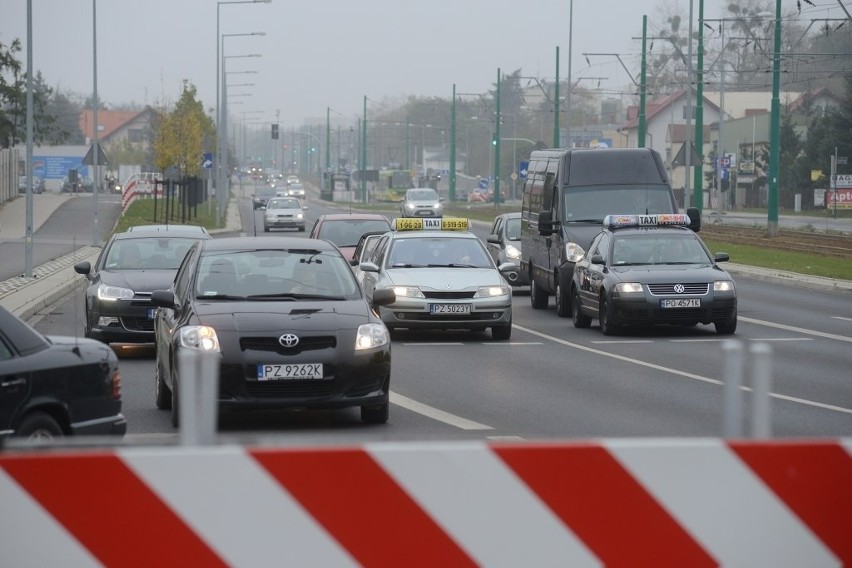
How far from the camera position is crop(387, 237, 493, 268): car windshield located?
71.4ft

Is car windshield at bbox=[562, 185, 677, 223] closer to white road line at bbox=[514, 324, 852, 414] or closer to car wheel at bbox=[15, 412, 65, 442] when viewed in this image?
white road line at bbox=[514, 324, 852, 414]

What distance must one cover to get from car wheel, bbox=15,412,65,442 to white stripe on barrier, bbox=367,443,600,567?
478 centimetres

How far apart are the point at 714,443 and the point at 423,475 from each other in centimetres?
84

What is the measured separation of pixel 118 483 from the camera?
3.97 meters

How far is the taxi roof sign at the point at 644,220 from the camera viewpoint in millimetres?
22969

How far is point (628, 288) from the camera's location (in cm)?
2106

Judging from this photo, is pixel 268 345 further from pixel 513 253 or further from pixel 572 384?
pixel 513 253

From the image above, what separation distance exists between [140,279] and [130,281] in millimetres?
152

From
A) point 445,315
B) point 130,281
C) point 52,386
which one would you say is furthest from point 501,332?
point 52,386

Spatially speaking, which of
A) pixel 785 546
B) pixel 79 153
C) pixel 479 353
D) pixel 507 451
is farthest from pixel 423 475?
pixel 79 153

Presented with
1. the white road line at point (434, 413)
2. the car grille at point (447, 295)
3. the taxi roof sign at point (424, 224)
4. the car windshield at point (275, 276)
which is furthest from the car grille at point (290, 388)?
the taxi roof sign at point (424, 224)

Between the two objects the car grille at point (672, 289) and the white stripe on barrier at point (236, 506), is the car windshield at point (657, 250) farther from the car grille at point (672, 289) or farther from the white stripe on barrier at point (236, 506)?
the white stripe on barrier at point (236, 506)

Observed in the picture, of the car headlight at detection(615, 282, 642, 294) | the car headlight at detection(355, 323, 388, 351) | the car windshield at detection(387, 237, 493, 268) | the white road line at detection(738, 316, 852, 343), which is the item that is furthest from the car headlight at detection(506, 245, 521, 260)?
the car headlight at detection(355, 323, 388, 351)

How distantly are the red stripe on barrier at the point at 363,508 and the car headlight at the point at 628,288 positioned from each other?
1713 cm
